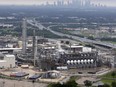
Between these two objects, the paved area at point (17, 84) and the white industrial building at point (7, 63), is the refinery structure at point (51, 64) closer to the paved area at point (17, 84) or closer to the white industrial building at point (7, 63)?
the white industrial building at point (7, 63)

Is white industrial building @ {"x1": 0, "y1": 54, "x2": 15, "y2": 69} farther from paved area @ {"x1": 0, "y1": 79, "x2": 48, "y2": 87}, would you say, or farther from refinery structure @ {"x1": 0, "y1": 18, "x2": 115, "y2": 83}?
paved area @ {"x1": 0, "y1": 79, "x2": 48, "y2": 87}

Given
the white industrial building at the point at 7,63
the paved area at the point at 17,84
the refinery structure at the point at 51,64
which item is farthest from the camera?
the white industrial building at the point at 7,63

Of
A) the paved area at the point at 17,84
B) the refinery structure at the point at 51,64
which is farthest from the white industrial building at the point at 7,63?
the paved area at the point at 17,84

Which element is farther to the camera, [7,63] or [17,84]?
[7,63]

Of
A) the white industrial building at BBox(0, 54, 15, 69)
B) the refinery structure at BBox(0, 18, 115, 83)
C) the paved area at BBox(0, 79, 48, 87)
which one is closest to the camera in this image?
the paved area at BBox(0, 79, 48, 87)

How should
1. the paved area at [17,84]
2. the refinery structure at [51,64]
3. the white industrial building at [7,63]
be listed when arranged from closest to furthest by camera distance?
→ 1. the paved area at [17,84]
2. the refinery structure at [51,64]
3. the white industrial building at [7,63]

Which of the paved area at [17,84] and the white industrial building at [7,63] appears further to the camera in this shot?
the white industrial building at [7,63]

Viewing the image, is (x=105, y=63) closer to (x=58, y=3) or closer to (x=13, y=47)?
(x=13, y=47)

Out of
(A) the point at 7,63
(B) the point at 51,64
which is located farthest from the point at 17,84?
(B) the point at 51,64

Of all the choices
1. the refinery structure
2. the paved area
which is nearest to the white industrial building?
the refinery structure

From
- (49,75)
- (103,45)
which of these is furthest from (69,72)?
(103,45)

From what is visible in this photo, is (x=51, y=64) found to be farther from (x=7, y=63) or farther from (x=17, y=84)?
(x=17, y=84)

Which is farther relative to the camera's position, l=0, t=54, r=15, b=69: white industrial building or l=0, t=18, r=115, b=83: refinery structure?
l=0, t=54, r=15, b=69: white industrial building
